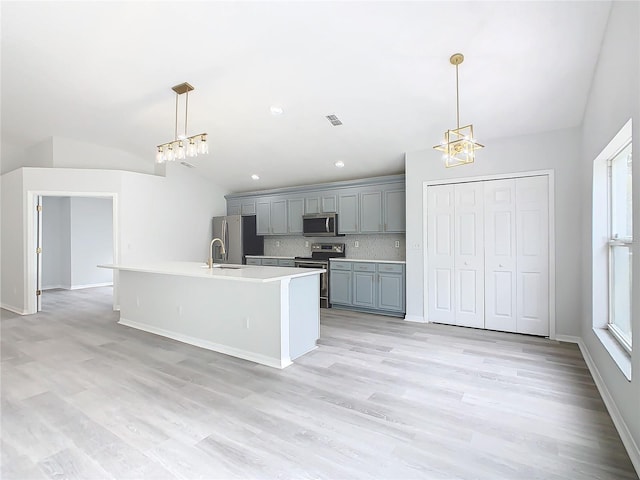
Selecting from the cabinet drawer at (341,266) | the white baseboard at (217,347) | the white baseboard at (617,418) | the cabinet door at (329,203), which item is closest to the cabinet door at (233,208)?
the cabinet door at (329,203)

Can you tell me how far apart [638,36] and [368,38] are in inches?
73.3

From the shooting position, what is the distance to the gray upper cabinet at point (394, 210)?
5613 millimetres

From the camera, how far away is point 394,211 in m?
5.68

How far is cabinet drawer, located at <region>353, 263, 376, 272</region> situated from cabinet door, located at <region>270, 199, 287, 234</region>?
1876mm

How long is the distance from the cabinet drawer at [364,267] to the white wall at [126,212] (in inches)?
147

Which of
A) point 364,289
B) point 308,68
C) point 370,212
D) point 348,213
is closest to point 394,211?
point 370,212

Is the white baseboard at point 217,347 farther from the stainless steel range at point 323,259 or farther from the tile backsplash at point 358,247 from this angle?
the tile backsplash at point 358,247

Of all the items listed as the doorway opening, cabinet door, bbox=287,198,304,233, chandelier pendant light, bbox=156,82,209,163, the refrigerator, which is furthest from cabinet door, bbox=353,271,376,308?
the doorway opening

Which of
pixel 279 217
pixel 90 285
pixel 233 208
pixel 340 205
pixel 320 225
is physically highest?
pixel 233 208

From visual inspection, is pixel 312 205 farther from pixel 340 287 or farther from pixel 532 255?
pixel 532 255

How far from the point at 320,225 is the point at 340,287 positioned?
1.26m

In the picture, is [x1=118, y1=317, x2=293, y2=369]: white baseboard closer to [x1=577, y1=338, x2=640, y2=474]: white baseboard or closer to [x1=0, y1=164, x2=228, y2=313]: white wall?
[x1=0, y1=164, x2=228, y2=313]: white wall

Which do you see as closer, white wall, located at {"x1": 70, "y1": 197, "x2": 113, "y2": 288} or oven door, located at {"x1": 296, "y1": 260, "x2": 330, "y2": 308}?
oven door, located at {"x1": 296, "y1": 260, "x2": 330, "y2": 308}

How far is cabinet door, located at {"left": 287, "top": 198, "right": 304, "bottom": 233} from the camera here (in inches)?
265
